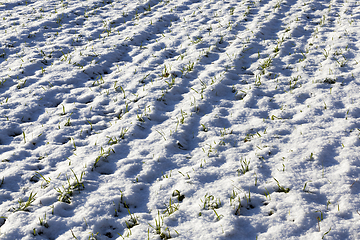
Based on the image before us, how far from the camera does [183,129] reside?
3068 mm

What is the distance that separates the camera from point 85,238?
192cm

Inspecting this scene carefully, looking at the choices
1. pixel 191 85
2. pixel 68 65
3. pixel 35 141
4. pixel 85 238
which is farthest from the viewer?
pixel 68 65

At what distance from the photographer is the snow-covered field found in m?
2.05

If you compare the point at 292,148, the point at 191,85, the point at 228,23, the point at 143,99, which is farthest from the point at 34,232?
the point at 228,23

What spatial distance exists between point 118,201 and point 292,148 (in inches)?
70.8

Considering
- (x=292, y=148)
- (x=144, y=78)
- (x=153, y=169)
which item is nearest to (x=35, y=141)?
(x=153, y=169)

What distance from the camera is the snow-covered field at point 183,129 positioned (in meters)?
2.05

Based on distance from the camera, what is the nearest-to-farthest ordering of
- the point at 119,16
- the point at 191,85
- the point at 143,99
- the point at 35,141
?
1. the point at 35,141
2. the point at 143,99
3. the point at 191,85
4. the point at 119,16

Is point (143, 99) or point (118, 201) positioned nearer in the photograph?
point (118, 201)

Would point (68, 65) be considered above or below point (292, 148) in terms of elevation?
above

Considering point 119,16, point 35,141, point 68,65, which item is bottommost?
point 35,141

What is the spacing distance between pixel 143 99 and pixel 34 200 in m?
1.83

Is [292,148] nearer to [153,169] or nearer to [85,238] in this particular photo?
[153,169]

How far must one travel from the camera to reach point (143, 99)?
3557 mm
